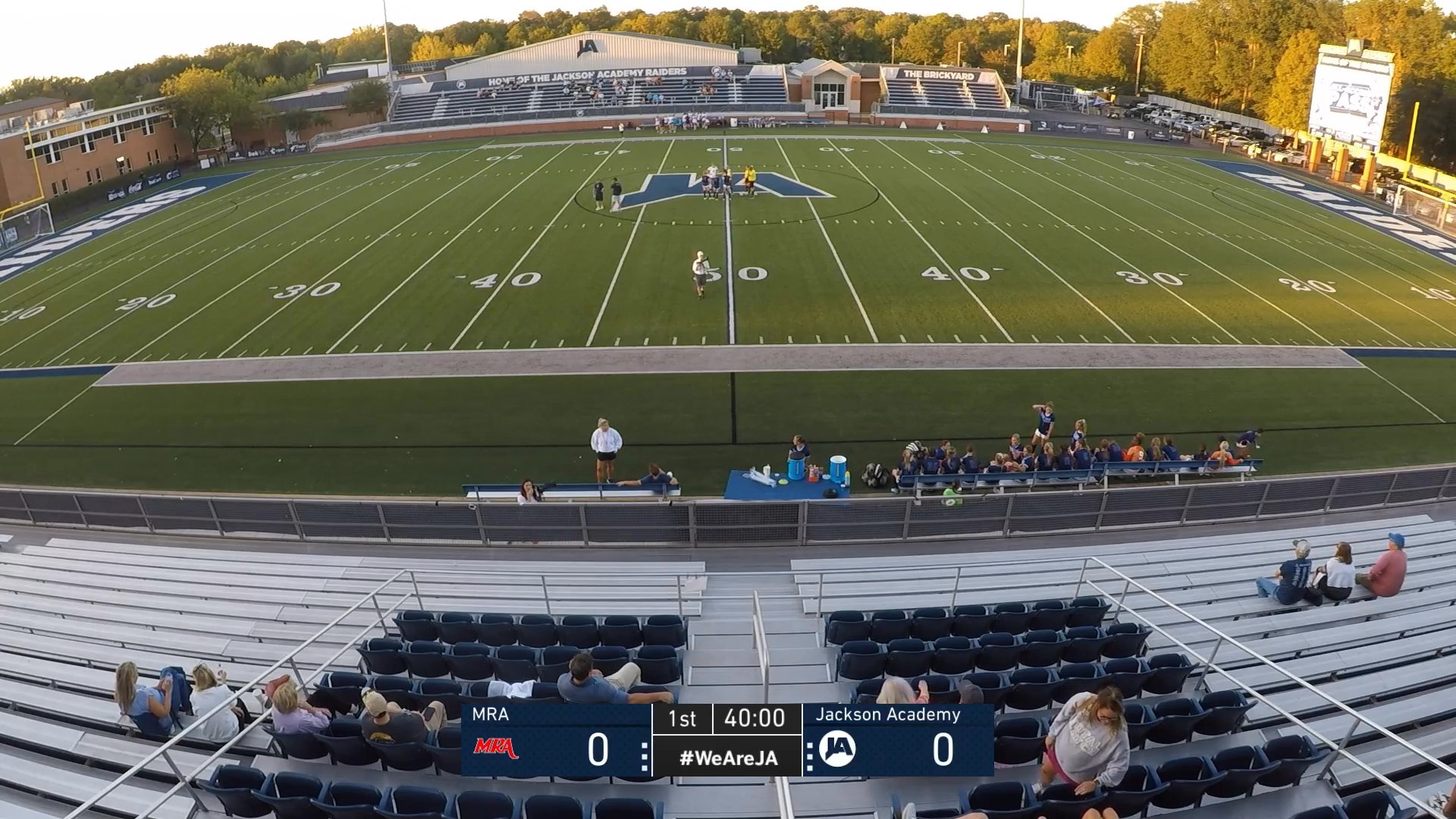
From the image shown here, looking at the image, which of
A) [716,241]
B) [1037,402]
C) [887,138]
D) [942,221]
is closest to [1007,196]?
[942,221]

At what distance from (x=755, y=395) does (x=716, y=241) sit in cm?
1377

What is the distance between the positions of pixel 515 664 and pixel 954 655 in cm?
427

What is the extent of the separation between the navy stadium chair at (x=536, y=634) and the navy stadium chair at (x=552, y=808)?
295 centimetres

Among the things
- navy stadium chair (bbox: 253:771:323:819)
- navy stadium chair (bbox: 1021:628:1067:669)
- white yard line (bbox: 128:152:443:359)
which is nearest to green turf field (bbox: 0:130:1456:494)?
white yard line (bbox: 128:152:443:359)

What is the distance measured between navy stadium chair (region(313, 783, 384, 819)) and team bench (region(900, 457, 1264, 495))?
10013 mm

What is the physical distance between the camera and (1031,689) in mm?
7941

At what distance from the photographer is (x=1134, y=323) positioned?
24.7 metres

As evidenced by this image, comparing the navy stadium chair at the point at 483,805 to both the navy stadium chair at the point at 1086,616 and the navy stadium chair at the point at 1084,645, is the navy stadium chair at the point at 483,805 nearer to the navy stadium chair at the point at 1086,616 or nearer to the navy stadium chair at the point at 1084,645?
the navy stadium chair at the point at 1084,645

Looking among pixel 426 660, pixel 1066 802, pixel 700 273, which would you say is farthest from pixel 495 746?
pixel 700 273

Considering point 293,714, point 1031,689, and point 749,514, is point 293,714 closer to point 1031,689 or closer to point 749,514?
point 749,514

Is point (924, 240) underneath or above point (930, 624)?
above

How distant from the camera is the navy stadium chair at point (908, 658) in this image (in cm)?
844

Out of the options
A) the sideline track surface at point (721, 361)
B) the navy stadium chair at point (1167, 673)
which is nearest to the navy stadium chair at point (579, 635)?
the navy stadium chair at point (1167, 673)

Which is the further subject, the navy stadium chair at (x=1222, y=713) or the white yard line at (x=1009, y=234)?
the white yard line at (x=1009, y=234)
